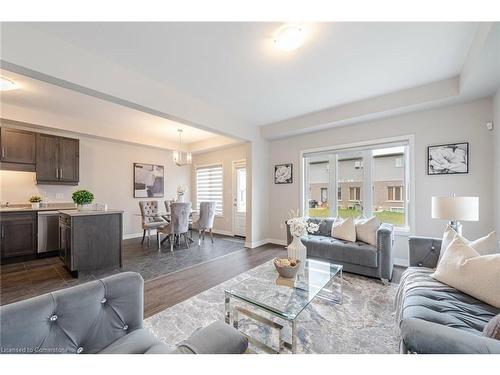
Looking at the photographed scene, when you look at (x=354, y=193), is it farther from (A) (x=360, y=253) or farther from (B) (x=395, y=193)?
(A) (x=360, y=253)

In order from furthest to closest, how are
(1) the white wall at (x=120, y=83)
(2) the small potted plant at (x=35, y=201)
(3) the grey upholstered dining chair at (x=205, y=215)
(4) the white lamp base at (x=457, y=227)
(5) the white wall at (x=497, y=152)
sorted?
(3) the grey upholstered dining chair at (x=205, y=215) → (2) the small potted plant at (x=35, y=201) → (5) the white wall at (x=497, y=152) → (4) the white lamp base at (x=457, y=227) → (1) the white wall at (x=120, y=83)

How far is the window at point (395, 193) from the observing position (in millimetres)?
3617

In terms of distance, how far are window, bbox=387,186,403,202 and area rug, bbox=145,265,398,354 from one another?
67.9 inches

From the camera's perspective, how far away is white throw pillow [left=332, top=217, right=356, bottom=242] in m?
3.24

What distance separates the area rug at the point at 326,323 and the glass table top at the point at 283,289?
13.4 inches

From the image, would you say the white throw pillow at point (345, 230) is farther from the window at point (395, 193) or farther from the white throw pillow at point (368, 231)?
the window at point (395, 193)

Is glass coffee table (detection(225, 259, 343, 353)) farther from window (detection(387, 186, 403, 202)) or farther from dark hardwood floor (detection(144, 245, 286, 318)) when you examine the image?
window (detection(387, 186, 403, 202))

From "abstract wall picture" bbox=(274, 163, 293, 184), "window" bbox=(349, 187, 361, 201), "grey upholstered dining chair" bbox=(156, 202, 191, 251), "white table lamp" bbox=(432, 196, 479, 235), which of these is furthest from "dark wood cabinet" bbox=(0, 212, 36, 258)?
"white table lamp" bbox=(432, 196, 479, 235)

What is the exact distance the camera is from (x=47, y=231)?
3.91 m

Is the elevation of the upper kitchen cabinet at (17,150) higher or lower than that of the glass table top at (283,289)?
higher

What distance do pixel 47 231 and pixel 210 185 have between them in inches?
153

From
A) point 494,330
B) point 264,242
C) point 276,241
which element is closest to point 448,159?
point 494,330

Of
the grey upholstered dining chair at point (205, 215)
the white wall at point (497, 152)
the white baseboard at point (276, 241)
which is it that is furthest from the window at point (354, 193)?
the grey upholstered dining chair at point (205, 215)
